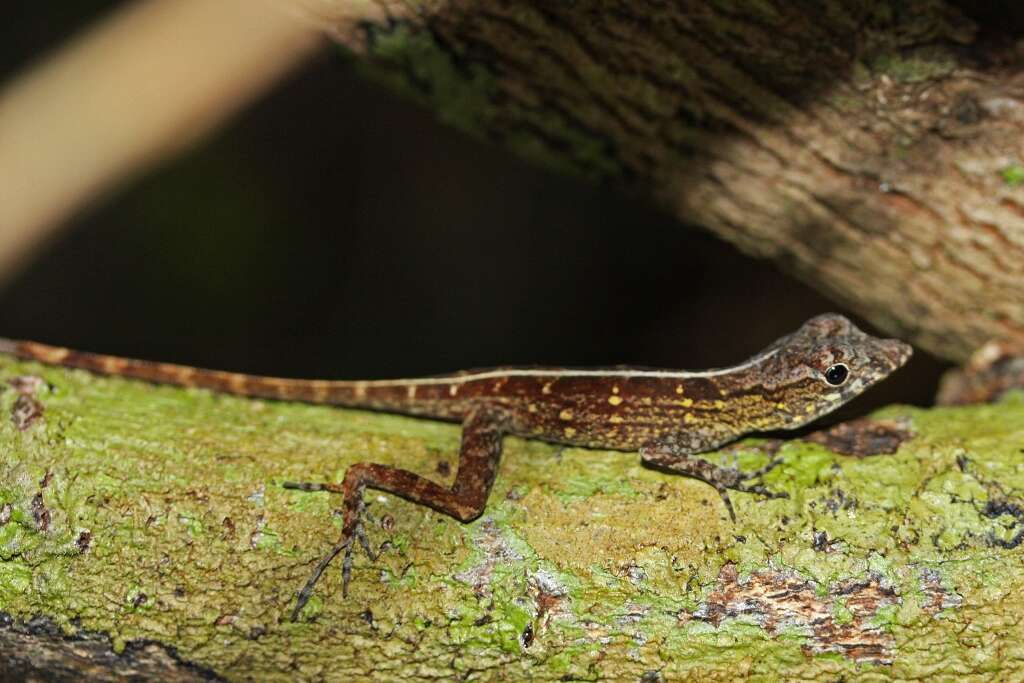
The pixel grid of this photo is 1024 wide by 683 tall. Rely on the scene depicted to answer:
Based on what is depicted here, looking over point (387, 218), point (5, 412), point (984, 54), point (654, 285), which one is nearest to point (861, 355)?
point (984, 54)

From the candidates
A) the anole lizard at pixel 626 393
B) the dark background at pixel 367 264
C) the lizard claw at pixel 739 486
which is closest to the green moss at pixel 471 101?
the anole lizard at pixel 626 393

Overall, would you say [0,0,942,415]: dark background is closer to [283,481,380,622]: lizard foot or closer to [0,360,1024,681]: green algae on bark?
[0,360,1024,681]: green algae on bark

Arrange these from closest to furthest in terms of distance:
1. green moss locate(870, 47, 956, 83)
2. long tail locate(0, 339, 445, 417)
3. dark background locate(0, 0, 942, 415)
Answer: green moss locate(870, 47, 956, 83)
long tail locate(0, 339, 445, 417)
dark background locate(0, 0, 942, 415)

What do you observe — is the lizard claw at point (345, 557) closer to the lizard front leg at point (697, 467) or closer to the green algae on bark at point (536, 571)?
the green algae on bark at point (536, 571)

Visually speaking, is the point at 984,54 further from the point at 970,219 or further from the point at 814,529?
the point at 814,529

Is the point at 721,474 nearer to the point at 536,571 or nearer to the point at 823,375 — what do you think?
the point at 823,375

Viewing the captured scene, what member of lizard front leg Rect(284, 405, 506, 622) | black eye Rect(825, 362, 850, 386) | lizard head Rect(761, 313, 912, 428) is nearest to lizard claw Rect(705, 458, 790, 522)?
lizard head Rect(761, 313, 912, 428)
